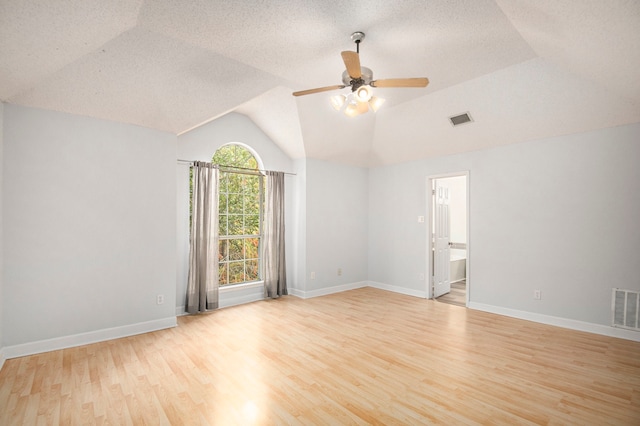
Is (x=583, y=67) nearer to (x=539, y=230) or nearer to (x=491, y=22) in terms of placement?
(x=491, y=22)

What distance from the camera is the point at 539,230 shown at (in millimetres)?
4160

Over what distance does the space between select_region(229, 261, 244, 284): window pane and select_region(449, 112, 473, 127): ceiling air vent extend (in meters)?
4.02

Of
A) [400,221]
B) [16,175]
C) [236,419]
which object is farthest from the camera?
[400,221]

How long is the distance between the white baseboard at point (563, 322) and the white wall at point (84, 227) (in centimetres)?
456

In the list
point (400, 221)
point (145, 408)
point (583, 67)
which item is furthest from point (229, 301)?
point (583, 67)

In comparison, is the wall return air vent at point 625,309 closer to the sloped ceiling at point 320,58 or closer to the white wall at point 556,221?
the white wall at point 556,221

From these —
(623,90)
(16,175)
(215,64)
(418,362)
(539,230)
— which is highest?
(215,64)

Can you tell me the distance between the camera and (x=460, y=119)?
4.35 m

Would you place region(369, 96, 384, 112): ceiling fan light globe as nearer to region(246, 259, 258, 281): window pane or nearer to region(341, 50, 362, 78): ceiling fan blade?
region(341, 50, 362, 78): ceiling fan blade

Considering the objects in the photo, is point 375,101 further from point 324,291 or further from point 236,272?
point 324,291

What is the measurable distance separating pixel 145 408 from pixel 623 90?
5.11 metres

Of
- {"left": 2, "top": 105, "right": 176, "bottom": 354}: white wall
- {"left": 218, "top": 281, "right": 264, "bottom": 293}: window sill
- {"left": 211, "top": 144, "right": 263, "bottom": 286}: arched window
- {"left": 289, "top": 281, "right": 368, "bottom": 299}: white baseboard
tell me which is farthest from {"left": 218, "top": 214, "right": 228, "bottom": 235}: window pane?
{"left": 289, "top": 281, "right": 368, "bottom": 299}: white baseboard

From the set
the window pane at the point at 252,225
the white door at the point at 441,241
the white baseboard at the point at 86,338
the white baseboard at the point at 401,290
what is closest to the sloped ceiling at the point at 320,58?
the white door at the point at 441,241

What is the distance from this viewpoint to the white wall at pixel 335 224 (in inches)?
218
